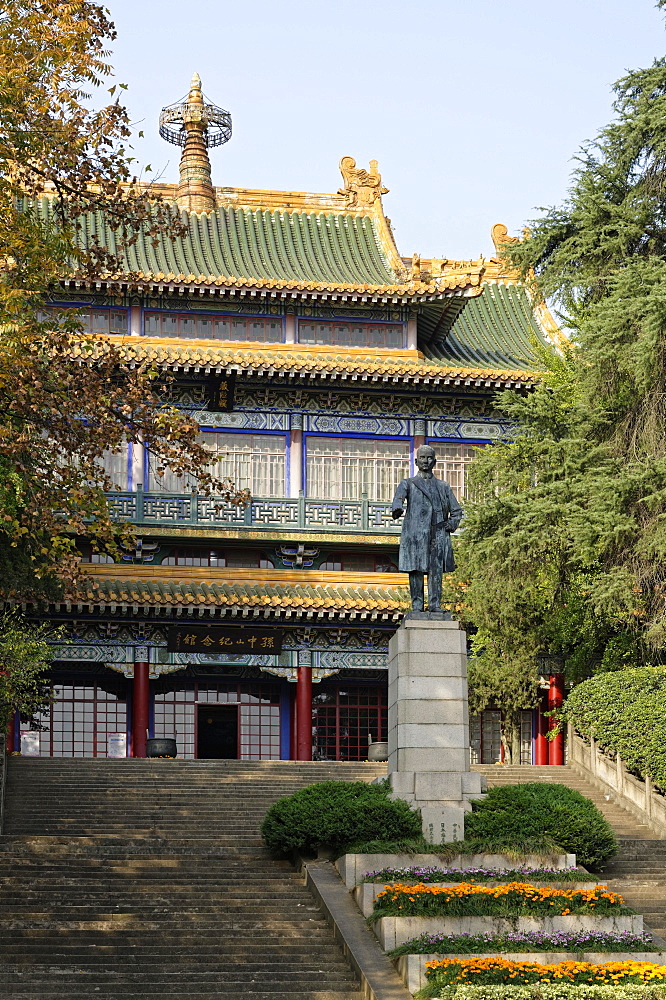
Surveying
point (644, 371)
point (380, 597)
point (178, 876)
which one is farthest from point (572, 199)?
point (178, 876)

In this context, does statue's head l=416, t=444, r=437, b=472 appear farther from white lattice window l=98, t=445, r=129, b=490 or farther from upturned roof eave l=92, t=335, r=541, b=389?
white lattice window l=98, t=445, r=129, b=490

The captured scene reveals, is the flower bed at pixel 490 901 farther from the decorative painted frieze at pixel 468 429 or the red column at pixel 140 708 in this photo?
the decorative painted frieze at pixel 468 429

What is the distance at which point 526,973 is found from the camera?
1608 centimetres

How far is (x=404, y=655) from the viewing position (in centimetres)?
2134

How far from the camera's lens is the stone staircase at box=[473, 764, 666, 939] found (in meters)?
20.3

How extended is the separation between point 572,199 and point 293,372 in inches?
294

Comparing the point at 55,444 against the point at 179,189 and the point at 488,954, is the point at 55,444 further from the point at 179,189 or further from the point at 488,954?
the point at 179,189

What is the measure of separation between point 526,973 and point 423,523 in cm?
757

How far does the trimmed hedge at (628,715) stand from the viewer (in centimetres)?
2570

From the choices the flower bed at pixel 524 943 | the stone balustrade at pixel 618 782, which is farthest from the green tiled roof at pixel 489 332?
the flower bed at pixel 524 943

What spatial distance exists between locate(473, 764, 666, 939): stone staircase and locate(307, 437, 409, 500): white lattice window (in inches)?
354

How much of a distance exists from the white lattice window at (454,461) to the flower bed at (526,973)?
2008 centimetres

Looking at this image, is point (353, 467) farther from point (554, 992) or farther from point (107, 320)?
point (554, 992)

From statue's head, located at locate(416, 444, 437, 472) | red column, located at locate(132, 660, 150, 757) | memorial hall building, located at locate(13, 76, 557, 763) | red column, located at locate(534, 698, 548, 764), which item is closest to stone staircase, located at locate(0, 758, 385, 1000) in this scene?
statue's head, located at locate(416, 444, 437, 472)
